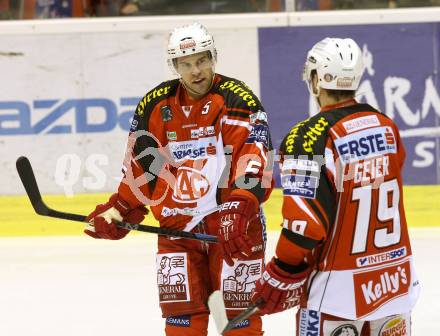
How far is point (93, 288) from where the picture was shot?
225 inches

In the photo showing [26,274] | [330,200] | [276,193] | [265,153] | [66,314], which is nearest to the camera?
[330,200]

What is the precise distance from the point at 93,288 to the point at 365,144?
2.98 meters

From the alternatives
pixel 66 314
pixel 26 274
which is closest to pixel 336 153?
pixel 66 314

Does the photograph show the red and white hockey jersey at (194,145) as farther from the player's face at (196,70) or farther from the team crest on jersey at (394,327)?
the team crest on jersey at (394,327)

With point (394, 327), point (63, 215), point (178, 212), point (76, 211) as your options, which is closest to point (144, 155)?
point (178, 212)

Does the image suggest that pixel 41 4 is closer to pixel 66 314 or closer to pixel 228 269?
pixel 66 314

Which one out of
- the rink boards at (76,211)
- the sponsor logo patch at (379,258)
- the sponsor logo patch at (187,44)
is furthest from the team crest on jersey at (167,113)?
the rink boards at (76,211)

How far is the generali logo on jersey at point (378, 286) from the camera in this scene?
120 inches

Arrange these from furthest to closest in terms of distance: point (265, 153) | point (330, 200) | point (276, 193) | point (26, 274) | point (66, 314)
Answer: point (276, 193) < point (26, 274) < point (66, 314) < point (265, 153) < point (330, 200)

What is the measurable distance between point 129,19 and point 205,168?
11.2 feet

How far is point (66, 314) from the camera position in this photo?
526cm

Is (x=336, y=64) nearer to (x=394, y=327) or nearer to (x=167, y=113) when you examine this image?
(x=394, y=327)

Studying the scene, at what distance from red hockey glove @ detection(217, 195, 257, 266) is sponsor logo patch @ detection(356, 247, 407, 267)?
2.44 ft

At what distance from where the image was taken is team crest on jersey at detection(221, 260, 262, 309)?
12.9 feet
